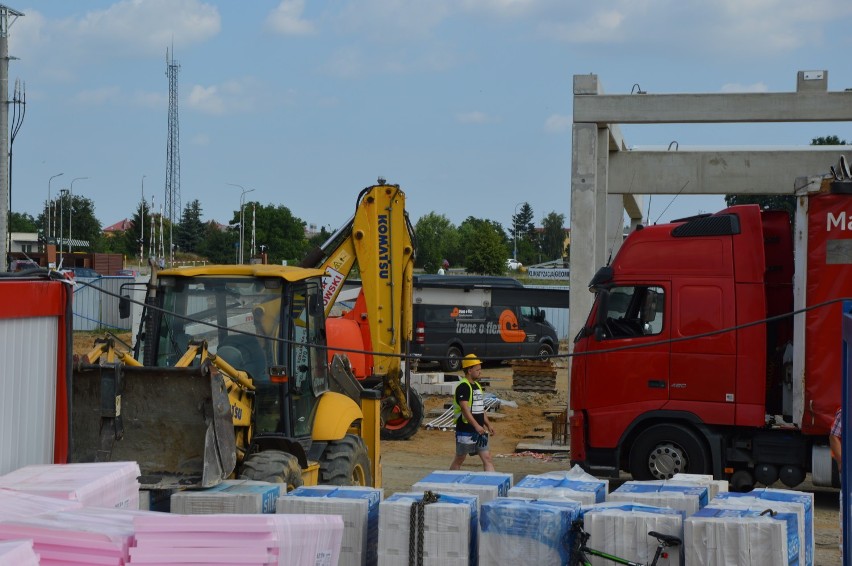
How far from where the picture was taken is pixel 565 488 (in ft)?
25.9

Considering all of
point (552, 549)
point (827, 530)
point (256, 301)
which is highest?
point (256, 301)

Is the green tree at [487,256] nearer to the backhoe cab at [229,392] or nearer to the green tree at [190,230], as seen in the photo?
the green tree at [190,230]

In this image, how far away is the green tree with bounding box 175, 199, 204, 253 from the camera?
81.4m

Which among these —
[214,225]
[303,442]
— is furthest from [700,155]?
[214,225]

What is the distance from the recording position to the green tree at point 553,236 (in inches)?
5468

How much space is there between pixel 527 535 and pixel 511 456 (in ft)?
36.2

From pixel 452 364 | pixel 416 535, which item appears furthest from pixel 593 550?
pixel 452 364

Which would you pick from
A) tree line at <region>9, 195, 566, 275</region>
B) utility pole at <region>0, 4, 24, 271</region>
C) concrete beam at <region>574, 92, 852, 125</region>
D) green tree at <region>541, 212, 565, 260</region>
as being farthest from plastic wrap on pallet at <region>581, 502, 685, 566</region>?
green tree at <region>541, 212, 565, 260</region>

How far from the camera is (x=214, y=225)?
318 feet

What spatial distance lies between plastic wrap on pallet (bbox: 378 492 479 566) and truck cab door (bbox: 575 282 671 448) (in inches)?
263

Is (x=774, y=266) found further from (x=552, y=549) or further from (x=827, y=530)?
(x=552, y=549)

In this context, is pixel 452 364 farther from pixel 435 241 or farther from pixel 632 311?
pixel 435 241

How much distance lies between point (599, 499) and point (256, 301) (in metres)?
3.80

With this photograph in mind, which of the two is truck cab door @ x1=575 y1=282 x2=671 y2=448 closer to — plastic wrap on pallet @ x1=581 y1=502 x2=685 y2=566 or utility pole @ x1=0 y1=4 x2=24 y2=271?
plastic wrap on pallet @ x1=581 y1=502 x2=685 y2=566
